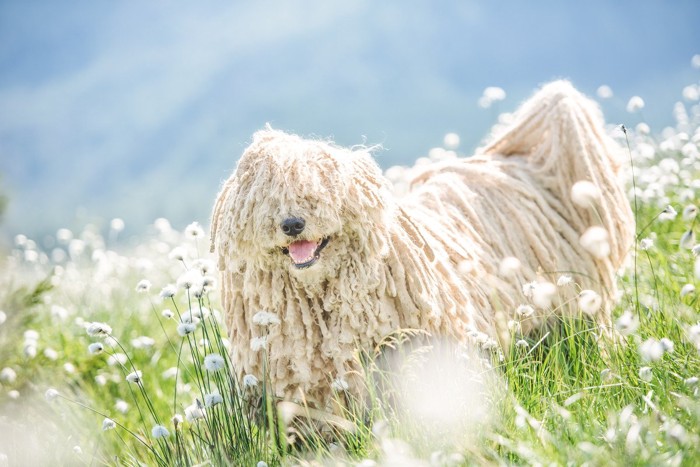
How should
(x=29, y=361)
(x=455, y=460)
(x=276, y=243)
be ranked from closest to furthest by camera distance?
(x=455, y=460)
(x=276, y=243)
(x=29, y=361)

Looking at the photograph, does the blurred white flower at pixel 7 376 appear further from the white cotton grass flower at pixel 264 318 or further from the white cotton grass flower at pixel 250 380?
the white cotton grass flower at pixel 264 318

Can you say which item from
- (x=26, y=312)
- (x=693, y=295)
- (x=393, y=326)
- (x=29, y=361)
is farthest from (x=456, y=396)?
(x=29, y=361)

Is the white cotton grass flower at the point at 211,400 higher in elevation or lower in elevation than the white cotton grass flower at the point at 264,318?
lower

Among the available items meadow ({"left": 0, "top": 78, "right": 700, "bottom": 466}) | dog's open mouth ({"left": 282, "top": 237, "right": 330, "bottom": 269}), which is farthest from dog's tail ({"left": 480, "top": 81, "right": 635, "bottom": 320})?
dog's open mouth ({"left": 282, "top": 237, "right": 330, "bottom": 269})

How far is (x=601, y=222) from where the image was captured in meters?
4.00

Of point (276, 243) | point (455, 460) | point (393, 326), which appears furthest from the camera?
point (393, 326)

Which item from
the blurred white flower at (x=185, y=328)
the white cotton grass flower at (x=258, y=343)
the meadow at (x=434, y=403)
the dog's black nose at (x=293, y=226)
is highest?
the dog's black nose at (x=293, y=226)

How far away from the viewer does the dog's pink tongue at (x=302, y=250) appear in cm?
308

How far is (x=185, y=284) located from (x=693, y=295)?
2.22 m

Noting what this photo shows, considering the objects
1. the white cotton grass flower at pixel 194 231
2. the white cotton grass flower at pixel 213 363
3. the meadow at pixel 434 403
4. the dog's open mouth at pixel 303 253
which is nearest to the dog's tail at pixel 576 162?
the meadow at pixel 434 403

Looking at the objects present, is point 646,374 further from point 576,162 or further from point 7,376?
point 7,376

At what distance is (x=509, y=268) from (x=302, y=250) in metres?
0.96

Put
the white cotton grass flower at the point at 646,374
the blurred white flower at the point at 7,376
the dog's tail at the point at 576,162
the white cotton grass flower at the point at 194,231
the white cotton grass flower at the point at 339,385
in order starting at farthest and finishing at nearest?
the dog's tail at the point at 576,162 → the blurred white flower at the point at 7,376 → the white cotton grass flower at the point at 194,231 → the white cotton grass flower at the point at 339,385 → the white cotton grass flower at the point at 646,374

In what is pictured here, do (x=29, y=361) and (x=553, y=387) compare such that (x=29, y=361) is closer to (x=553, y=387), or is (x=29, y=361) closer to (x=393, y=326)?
(x=393, y=326)
